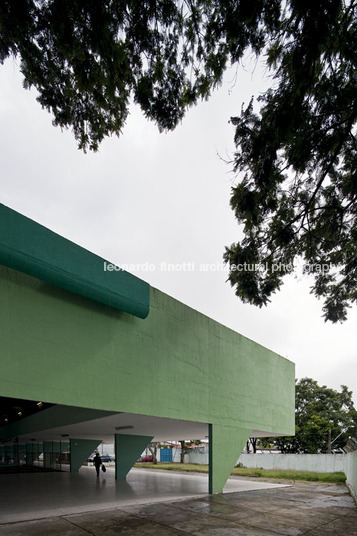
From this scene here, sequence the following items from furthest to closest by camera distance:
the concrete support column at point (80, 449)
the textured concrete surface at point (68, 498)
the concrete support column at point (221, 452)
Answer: the concrete support column at point (80, 449), the concrete support column at point (221, 452), the textured concrete surface at point (68, 498)

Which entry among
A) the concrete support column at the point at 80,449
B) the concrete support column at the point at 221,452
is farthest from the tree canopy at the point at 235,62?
the concrete support column at the point at 80,449

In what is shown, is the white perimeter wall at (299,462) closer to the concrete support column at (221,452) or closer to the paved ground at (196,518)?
the concrete support column at (221,452)

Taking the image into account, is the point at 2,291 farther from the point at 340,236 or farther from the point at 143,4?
the point at 340,236

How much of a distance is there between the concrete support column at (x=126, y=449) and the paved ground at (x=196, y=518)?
17.9 ft

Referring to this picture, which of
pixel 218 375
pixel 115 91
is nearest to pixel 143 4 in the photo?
pixel 115 91

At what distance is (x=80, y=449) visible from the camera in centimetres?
2262

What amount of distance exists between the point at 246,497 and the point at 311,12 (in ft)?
45.2

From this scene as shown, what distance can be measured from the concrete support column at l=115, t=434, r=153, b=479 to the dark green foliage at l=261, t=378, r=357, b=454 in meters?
20.1

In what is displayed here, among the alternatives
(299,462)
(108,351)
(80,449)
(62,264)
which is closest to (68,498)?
(108,351)

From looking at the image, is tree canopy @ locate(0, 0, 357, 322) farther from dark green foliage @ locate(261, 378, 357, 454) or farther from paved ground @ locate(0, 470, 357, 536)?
dark green foliage @ locate(261, 378, 357, 454)

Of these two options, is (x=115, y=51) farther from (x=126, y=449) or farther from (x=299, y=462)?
(x=299, y=462)

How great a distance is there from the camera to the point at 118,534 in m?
7.23

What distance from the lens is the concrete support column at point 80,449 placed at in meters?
22.2

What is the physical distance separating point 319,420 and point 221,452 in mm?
23096
